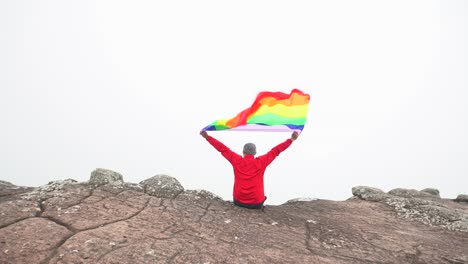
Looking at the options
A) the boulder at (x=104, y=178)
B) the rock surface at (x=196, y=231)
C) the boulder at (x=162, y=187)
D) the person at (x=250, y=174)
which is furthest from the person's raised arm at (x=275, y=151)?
the boulder at (x=104, y=178)

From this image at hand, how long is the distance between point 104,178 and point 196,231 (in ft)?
11.3

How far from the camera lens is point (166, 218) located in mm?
6348

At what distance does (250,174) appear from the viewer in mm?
7574

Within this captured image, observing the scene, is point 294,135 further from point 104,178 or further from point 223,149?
point 104,178

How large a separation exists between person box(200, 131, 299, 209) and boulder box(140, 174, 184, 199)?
1.71 m

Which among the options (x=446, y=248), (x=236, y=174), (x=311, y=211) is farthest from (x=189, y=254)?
(x=446, y=248)

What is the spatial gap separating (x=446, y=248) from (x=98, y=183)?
27.6 feet

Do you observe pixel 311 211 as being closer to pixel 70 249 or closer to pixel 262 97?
pixel 262 97

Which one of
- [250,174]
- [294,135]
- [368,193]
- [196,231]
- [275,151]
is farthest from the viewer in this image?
[368,193]

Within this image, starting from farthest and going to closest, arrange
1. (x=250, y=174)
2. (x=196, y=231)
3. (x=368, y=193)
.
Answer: (x=368, y=193) → (x=250, y=174) → (x=196, y=231)

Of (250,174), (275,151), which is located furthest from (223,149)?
(275,151)

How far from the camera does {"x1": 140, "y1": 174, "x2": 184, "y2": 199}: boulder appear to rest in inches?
307

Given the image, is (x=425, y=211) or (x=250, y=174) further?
(x=425, y=211)

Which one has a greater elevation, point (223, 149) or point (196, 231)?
point (223, 149)
